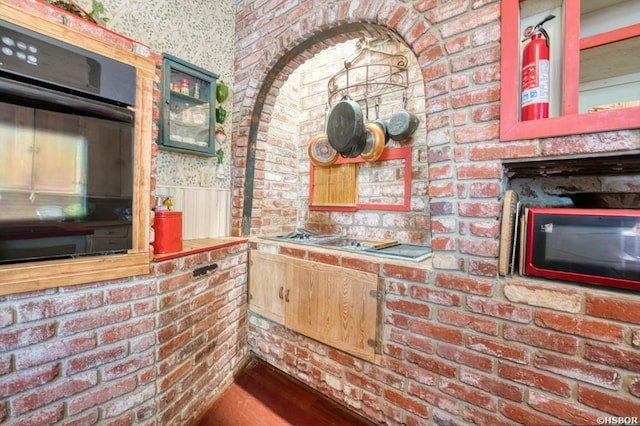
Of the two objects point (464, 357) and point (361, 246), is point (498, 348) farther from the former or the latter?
point (361, 246)

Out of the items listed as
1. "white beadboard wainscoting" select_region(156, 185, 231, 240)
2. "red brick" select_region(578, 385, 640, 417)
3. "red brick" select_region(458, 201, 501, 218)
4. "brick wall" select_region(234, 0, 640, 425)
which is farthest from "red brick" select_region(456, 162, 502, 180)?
"white beadboard wainscoting" select_region(156, 185, 231, 240)

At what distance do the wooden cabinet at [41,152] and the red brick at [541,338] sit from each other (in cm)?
184

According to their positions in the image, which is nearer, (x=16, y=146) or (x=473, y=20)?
(x=16, y=146)

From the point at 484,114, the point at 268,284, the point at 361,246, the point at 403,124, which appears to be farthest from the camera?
the point at 403,124

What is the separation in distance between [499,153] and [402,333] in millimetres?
954

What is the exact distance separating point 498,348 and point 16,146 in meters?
1.99

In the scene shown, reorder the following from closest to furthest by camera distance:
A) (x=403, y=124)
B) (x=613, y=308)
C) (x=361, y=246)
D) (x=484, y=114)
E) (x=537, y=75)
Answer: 1. (x=613, y=308)
2. (x=537, y=75)
3. (x=484, y=114)
4. (x=361, y=246)
5. (x=403, y=124)

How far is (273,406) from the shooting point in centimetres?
164

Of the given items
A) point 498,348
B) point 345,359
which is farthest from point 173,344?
point 498,348

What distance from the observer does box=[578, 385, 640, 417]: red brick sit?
2.85 feet

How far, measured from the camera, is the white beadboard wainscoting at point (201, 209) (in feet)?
6.25

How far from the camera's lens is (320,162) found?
246 centimetres

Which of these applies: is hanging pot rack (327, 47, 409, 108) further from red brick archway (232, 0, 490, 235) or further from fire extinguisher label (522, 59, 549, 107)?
fire extinguisher label (522, 59, 549, 107)

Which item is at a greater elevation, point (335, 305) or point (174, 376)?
point (335, 305)
